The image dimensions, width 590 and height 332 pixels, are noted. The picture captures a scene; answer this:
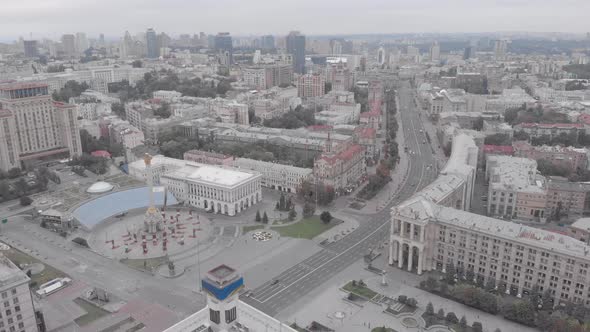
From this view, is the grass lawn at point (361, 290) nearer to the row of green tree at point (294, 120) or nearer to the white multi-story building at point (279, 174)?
the white multi-story building at point (279, 174)

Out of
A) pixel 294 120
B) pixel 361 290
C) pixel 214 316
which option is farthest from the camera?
pixel 294 120

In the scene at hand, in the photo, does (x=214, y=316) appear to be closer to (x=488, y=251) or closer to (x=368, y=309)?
(x=368, y=309)

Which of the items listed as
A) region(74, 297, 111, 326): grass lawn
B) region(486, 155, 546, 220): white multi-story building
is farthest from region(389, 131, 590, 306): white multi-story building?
region(74, 297, 111, 326): grass lawn

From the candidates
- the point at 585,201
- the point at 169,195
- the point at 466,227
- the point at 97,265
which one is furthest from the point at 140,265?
the point at 585,201

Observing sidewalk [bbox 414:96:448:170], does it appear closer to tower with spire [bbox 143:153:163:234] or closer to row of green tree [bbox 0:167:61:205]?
tower with spire [bbox 143:153:163:234]

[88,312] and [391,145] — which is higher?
[391,145]

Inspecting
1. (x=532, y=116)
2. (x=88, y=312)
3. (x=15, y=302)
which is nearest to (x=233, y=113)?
(x=532, y=116)
